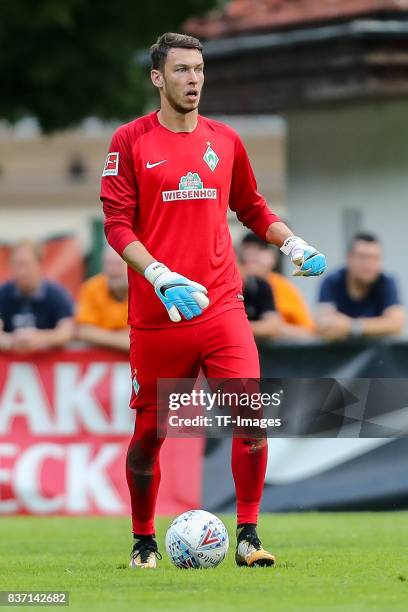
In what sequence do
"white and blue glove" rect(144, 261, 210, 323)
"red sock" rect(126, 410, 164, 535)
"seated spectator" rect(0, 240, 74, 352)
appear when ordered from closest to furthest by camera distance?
"white and blue glove" rect(144, 261, 210, 323) < "red sock" rect(126, 410, 164, 535) < "seated spectator" rect(0, 240, 74, 352)

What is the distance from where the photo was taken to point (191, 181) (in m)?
8.83

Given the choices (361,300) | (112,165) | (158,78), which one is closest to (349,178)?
(361,300)

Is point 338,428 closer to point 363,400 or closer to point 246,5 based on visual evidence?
point 363,400

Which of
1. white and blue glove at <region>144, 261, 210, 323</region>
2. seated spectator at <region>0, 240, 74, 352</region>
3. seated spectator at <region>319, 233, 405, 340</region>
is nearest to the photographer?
white and blue glove at <region>144, 261, 210, 323</region>

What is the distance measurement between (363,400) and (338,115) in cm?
826

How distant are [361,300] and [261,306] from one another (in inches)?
30.5

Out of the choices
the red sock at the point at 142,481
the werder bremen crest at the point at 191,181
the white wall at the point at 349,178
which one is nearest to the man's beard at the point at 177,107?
the werder bremen crest at the point at 191,181

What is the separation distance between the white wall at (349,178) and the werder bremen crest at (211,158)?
8451mm

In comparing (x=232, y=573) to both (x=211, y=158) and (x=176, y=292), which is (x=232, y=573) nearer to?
(x=176, y=292)

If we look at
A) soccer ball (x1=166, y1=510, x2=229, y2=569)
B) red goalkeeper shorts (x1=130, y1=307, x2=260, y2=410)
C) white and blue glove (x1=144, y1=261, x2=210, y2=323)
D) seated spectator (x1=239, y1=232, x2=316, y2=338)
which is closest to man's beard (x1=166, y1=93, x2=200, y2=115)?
white and blue glove (x1=144, y1=261, x2=210, y2=323)

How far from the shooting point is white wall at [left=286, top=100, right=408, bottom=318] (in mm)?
17438

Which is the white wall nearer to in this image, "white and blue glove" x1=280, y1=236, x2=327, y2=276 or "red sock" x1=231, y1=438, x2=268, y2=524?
"white and blue glove" x1=280, y1=236, x2=327, y2=276

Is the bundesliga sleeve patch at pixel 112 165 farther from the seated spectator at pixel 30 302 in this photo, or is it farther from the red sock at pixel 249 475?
the seated spectator at pixel 30 302

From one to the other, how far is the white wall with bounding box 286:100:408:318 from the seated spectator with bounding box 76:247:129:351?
3.87 metres
